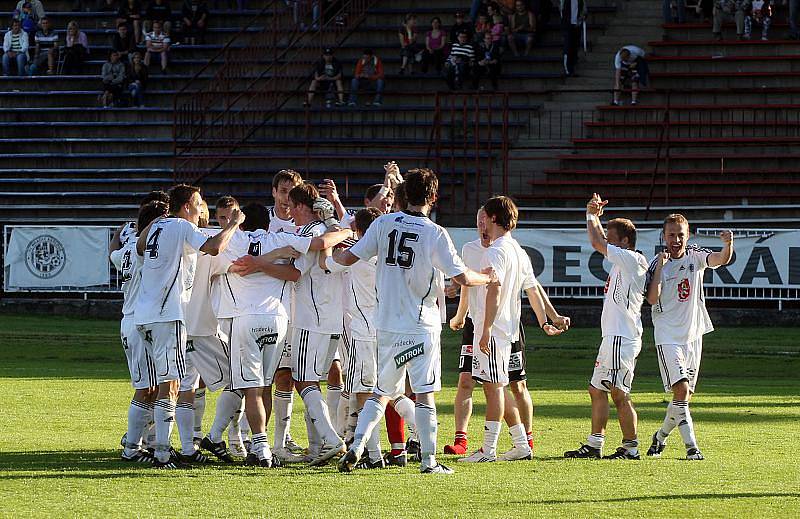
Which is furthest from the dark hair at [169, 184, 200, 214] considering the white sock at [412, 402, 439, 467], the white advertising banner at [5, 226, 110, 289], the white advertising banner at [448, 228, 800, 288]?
the white advertising banner at [5, 226, 110, 289]

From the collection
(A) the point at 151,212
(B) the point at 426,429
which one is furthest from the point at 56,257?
(B) the point at 426,429

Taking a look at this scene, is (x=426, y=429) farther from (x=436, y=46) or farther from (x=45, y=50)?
(x=45, y=50)

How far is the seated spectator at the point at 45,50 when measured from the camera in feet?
113

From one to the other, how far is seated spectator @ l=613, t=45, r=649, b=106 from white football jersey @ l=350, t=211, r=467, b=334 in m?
20.5

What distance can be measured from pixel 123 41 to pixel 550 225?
46.8 feet

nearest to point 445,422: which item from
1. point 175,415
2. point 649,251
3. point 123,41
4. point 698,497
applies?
point 175,415

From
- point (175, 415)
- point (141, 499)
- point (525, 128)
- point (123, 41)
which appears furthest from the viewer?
point (123, 41)

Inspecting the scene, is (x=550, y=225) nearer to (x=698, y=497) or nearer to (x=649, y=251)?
(x=649, y=251)

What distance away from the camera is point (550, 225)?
81.0 ft

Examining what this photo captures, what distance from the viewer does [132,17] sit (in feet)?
113

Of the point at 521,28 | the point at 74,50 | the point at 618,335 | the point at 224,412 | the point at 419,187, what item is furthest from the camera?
the point at 74,50

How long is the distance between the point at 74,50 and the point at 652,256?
17.5 m

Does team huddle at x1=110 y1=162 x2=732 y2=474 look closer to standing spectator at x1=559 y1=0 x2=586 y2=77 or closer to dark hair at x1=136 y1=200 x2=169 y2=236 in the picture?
dark hair at x1=136 y1=200 x2=169 y2=236

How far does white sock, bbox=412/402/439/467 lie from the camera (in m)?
9.81
